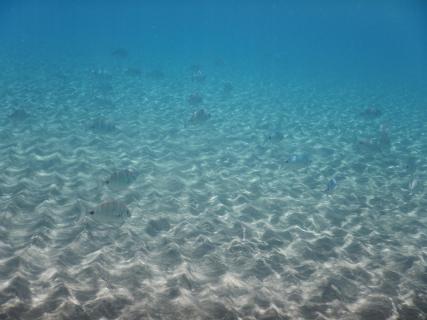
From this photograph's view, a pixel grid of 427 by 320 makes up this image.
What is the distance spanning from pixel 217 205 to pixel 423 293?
5.26m

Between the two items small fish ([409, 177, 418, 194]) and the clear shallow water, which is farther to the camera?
small fish ([409, 177, 418, 194])

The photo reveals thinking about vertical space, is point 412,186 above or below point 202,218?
below

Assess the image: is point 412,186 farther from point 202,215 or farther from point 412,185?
point 202,215

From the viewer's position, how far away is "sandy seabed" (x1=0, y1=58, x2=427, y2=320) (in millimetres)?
6047

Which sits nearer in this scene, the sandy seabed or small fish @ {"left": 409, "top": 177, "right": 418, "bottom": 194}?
the sandy seabed

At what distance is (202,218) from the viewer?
9008 mm

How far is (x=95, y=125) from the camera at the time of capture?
1234 centimetres

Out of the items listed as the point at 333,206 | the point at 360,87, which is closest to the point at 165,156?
the point at 333,206

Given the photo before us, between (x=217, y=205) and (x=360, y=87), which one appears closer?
(x=217, y=205)

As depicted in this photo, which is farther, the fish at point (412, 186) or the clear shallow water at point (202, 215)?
the fish at point (412, 186)

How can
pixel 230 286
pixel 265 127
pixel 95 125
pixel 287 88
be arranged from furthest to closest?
pixel 287 88 < pixel 265 127 < pixel 95 125 < pixel 230 286

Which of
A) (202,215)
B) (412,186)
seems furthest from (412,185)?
(202,215)

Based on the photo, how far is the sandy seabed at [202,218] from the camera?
19.8 ft

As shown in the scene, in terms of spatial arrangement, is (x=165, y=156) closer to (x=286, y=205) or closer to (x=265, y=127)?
(x=286, y=205)
